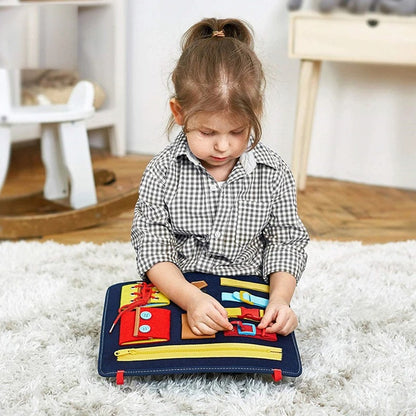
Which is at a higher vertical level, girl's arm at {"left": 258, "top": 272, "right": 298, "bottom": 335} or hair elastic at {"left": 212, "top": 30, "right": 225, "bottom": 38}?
hair elastic at {"left": 212, "top": 30, "right": 225, "bottom": 38}

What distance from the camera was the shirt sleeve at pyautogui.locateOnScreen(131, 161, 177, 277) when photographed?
1.00 meters

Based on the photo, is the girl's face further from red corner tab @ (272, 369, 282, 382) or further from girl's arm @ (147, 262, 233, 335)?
red corner tab @ (272, 369, 282, 382)

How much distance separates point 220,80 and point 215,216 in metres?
0.21

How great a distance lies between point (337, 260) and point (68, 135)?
0.74 meters

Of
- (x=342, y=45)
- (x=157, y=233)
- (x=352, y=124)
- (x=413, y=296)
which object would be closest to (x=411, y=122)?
(x=352, y=124)

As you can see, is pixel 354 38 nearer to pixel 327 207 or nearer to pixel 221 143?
pixel 327 207

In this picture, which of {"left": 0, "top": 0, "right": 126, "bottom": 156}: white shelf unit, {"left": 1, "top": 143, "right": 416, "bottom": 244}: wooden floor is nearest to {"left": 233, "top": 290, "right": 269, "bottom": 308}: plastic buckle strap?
{"left": 1, "top": 143, "right": 416, "bottom": 244}: wooden floor

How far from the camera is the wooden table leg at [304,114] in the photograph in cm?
198

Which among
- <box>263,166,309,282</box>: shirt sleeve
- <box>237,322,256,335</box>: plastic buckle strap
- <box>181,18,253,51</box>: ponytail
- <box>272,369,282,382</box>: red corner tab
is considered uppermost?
<box>181,18,253,51</box>: ponytail

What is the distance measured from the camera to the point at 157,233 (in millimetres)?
1018

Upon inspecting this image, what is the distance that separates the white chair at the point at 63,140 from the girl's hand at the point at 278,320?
3.04 ft

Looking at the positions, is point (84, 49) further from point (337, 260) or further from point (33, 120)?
point (337, 260)

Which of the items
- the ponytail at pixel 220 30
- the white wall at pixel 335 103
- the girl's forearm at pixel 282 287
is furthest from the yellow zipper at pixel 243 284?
the white wall at pixel 335 103

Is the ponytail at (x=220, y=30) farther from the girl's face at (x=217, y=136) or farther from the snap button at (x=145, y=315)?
the snap button at (x=145, y=315)
